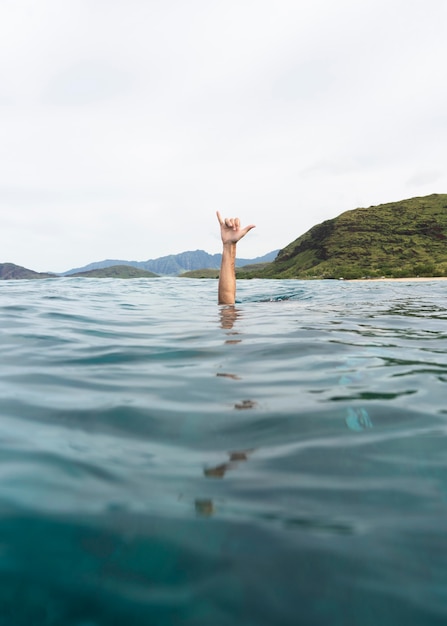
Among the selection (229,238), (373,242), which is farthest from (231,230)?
(373,242)

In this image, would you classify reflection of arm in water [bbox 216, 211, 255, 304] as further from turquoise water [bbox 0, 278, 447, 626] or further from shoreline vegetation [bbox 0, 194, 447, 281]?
shoreline vegetation [bbox 0, 194, 447, 281]

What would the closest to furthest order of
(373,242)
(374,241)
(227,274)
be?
(227,274) → (373,242) → (374,241)

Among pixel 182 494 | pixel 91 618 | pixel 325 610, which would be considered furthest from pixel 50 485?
pixel 325 610

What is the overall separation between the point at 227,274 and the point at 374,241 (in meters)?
109

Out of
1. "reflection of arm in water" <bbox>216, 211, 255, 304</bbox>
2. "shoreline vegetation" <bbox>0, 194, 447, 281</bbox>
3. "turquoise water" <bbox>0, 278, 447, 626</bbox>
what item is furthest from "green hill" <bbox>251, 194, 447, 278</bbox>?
"turquoise water" <bbox>0, 278, 447, 626</bbox>

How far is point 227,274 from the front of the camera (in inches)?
402

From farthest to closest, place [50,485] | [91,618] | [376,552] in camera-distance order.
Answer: [50,485], [376,552], [91,618]

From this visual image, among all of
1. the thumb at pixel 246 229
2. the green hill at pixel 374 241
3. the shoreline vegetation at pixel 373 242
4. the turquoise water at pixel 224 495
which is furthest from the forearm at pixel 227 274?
the shoreline vegetation at pixel 373 242

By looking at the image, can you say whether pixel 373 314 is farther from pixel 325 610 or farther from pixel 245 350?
pixel 325 610

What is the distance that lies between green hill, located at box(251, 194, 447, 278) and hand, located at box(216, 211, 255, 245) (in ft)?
262

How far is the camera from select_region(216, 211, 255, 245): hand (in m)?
9.78

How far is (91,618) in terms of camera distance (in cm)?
136

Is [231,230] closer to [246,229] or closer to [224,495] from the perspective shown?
[246,229]

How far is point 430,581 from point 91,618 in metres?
1.15
